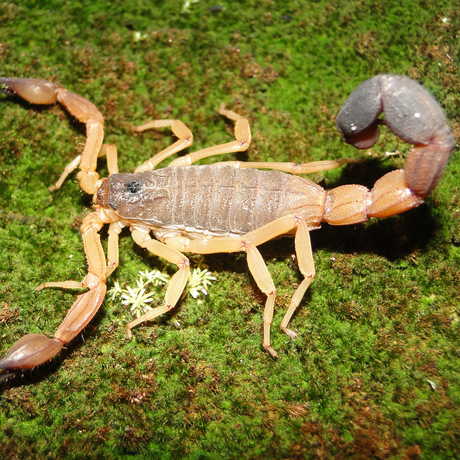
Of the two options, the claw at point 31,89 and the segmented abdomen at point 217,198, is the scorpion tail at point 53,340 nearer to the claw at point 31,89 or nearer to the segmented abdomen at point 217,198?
the segmented abdomen at point 217,198

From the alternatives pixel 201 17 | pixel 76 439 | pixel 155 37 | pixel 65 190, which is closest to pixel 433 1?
pixel 201 17

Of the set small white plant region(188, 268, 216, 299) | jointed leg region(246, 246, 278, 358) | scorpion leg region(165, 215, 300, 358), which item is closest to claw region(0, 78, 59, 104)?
scorpion leg region(165, 215, 300, 358)

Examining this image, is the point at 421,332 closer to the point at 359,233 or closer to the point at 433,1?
the point at 359,233

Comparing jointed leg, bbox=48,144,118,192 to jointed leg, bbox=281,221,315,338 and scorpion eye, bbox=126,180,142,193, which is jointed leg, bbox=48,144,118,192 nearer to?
scorpion eye, bbox=126,180,142,193

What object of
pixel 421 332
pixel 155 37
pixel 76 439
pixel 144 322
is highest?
pixel 155 37

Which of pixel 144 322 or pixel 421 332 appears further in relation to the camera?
pixel 144 322

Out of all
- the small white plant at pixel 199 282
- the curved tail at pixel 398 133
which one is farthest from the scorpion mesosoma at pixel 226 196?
the small white plant at pixel 199 282
